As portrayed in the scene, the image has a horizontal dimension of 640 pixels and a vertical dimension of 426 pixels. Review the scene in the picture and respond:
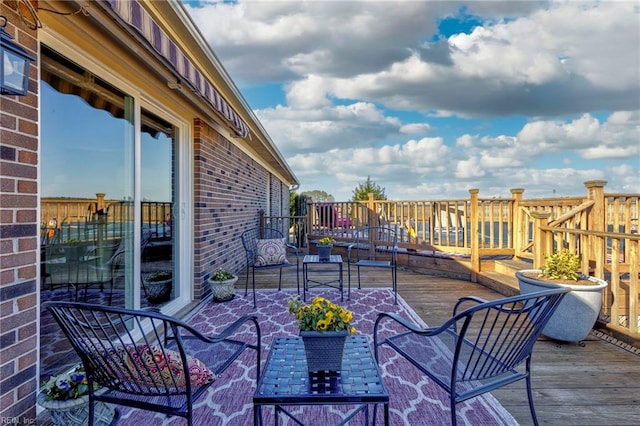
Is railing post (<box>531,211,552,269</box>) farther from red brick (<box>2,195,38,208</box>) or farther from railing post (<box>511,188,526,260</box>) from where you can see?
red brick (<box>2,195,38,208</box>)

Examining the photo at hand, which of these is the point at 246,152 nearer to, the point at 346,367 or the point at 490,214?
the point at 490,214

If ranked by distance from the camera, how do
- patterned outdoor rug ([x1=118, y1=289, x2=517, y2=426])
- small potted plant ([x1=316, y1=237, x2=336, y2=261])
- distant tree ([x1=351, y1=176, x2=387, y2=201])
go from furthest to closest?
distant tree ([x1=351, y1=176, x2=387, y2=201]), small potted plant ([x1=316, y1=237, x2=336, y2=261]), patterned outdoor rug ([x1=118, y1=289, x2=517, y2=426])

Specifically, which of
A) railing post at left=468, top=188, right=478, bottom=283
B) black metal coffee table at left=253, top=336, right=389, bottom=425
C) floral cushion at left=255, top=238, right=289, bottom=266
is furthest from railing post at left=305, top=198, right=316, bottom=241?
black metal coffee table at left=253, top=336, right=389, bottom=425

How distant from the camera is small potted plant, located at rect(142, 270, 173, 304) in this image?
2.90m

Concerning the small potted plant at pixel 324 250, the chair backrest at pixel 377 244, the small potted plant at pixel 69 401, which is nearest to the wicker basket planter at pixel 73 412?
the small potted plant at pixel 69 401

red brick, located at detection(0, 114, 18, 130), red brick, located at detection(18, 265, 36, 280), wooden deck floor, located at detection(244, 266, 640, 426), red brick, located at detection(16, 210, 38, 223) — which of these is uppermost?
red brick, located at detection(0, 114, 18, 130)

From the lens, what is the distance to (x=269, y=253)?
4.16 meters

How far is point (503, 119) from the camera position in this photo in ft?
33.8

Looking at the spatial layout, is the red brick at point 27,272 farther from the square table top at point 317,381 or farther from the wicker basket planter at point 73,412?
the square table top at point 317,381

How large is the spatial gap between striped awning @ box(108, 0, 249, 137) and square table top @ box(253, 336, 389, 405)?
174cm

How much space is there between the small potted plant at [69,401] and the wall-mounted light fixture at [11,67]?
48.7 inches

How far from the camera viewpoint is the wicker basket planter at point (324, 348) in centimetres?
128

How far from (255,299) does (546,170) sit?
10.4 metres

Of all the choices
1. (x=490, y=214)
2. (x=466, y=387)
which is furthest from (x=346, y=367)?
(x=490, y=214)
